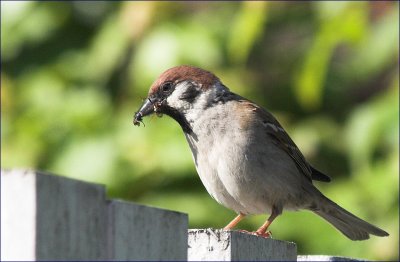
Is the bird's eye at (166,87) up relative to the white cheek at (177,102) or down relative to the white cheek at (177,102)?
up

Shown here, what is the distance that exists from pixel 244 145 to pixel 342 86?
101 inches

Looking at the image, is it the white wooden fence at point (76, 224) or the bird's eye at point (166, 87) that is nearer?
the white wooden fence at point (76, 224)

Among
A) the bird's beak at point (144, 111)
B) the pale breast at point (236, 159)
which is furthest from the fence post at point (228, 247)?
the bird's beak at point (144, 111)

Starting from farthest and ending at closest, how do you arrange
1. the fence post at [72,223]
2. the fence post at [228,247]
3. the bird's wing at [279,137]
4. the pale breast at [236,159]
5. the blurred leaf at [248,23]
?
the blurred leaf at [248,23] → the bird's wing at [279,137] → the pale breast at [236,159] → the fence post at [228,247] → the fence post at [72,223]

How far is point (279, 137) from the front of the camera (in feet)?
13.1

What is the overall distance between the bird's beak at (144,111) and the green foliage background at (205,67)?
35.7 inches

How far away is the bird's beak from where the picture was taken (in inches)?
146

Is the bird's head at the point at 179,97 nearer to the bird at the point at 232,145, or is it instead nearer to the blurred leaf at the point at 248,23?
the bird at the point at 232,145

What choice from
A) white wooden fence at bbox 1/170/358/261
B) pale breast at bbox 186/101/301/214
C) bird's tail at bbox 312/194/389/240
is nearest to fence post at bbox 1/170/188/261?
white wooden fence at bbox 1/170/358/261

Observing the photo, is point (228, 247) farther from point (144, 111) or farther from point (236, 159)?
point (144, 111)

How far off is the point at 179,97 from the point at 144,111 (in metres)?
0.16

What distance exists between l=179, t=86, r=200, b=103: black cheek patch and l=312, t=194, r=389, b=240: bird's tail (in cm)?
80

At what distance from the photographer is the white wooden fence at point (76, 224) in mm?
1482

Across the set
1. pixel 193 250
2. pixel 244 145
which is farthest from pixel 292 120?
pixel 193 250
